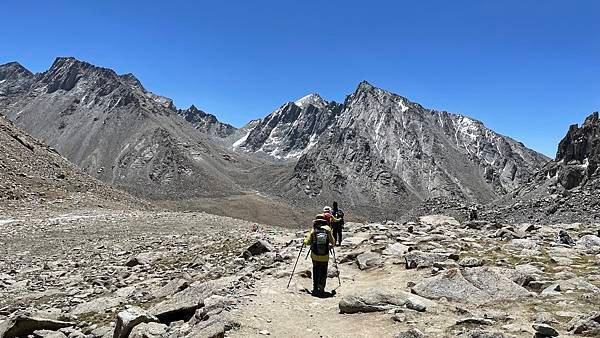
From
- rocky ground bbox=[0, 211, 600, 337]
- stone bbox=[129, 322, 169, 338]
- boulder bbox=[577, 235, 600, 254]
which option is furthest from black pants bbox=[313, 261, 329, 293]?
boulder bbox=[577, 235, 600, 254]

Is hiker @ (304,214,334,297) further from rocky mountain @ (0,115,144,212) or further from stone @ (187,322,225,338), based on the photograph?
rocky mountain @ (0,115,144,212)

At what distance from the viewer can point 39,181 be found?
49.5 m

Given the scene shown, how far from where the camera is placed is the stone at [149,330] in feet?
39.1

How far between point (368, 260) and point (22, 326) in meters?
12.0

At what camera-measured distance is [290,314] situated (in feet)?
44.4

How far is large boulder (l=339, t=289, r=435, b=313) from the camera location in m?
13.2

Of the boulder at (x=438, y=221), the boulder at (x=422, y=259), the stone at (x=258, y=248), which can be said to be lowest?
the stone at (x=258, y=248)

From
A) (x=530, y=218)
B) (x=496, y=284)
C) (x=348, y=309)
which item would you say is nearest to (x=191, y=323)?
(x=348, y=309)

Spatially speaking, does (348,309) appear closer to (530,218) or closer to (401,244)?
(401,244)

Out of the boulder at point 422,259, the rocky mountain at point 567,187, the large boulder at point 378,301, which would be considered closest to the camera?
the large boulder at point 378,301

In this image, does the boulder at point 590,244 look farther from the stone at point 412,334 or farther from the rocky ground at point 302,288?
the stone at point 412,334

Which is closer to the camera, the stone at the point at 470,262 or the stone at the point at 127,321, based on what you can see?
the stone at the point at 127,321

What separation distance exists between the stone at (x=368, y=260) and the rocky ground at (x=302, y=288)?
6cm

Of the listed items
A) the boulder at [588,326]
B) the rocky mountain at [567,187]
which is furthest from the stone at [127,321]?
the rocky mountain at [567,187]
